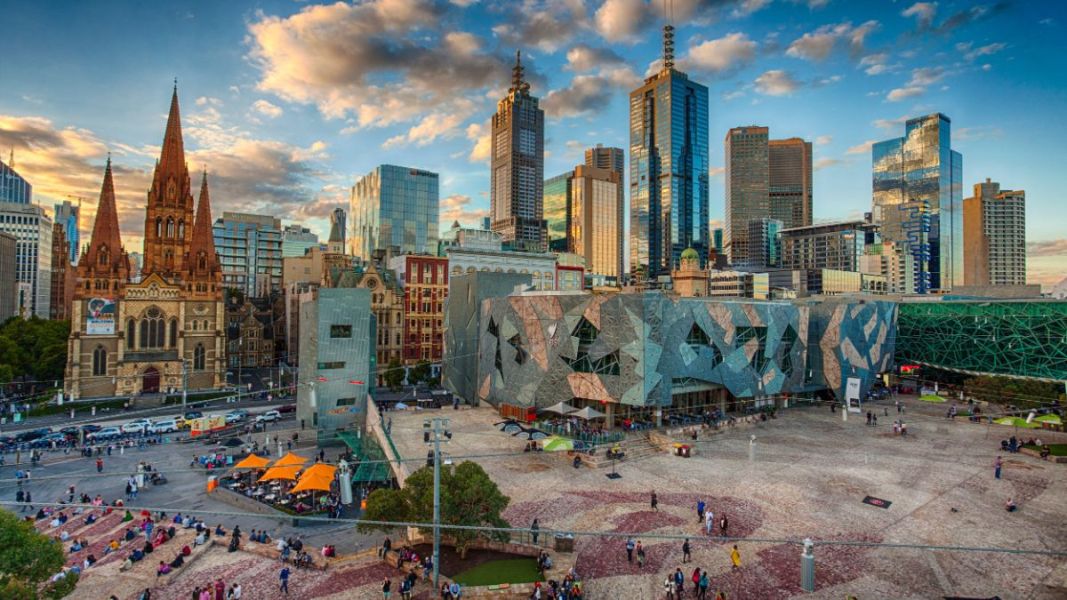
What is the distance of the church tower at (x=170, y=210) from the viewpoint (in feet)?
274

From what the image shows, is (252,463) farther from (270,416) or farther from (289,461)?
(270,416)

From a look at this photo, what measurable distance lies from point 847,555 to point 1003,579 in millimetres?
5687

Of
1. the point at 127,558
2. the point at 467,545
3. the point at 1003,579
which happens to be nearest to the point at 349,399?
the point at 127,558

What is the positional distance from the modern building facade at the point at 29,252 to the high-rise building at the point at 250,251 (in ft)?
140

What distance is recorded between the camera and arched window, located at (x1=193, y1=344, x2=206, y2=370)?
78.1 metres

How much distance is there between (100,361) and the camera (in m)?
72.6

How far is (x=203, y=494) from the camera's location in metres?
38.3

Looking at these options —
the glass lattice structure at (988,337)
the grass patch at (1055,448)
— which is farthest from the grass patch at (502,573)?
the glass lattice structure at (988,337)

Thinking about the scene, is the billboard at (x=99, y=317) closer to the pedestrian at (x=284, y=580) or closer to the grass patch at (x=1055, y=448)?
the pedestrian at (x=284, y=580)

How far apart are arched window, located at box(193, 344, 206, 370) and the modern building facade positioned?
9987cm

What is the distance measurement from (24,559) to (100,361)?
67325 millimetres

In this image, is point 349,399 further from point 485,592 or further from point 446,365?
point 485,592

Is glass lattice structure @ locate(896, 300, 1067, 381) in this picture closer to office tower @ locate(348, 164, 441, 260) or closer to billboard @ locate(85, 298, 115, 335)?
billboard @ locate(85, 298, 115, 335)

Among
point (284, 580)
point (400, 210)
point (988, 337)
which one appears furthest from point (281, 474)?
point (400, 210)
